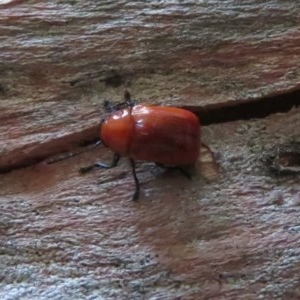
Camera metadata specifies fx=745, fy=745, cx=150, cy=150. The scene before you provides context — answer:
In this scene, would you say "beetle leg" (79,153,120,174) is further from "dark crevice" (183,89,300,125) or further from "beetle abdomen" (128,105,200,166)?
"dark crevice" (183,89,300,125)

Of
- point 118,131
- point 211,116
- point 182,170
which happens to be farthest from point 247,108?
point 118,131

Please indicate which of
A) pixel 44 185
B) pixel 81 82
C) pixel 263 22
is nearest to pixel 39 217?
pixel 44 185

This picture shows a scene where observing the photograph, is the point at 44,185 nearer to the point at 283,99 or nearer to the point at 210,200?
the point at 210,200

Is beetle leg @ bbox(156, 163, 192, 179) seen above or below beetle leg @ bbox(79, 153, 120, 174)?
below

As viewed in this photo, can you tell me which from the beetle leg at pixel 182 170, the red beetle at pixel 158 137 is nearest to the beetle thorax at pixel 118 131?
the red beetle at pixel 158 137

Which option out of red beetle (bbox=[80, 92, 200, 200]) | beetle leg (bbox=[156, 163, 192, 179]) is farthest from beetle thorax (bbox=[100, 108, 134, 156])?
beetle leg (bbox=[156, 163, 192, 179])

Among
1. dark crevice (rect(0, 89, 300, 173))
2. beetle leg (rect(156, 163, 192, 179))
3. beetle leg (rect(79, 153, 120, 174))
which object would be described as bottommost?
beetle leg (rect(156, 163, 192, 179))

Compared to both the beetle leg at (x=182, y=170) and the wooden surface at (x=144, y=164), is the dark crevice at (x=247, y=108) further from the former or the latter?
the beetle leg at (x=182, y=170)
